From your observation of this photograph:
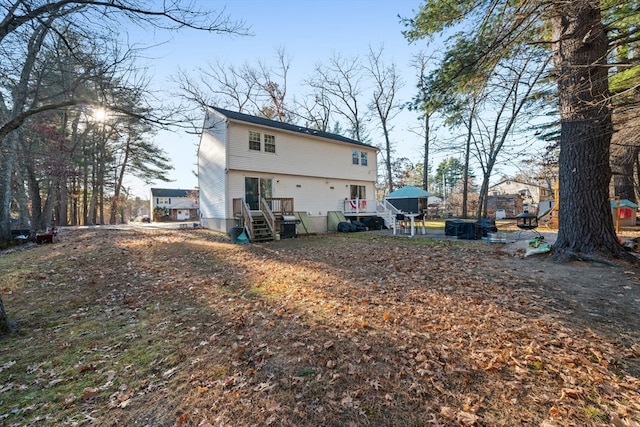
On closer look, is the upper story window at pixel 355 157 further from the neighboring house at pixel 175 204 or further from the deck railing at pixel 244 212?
the neighboring house at pixel 175 204

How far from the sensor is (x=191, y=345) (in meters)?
3.40

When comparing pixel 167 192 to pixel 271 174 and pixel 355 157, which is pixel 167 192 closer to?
pixel 271 174

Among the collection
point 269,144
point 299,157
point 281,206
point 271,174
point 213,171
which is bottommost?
point 281,206

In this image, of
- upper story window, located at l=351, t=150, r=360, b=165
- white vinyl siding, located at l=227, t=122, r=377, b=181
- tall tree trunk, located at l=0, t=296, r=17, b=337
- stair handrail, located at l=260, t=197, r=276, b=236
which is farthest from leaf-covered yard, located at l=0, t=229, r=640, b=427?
upper story window, located at l=351, t=150, r=360, b=165

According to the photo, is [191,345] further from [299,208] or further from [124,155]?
[124,155]

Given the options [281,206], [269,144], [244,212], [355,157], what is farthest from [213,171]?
[355,157]

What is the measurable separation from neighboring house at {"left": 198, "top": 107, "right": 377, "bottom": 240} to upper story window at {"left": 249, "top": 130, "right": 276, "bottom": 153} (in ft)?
0.17

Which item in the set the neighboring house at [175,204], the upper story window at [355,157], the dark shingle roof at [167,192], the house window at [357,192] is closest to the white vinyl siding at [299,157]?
the upper story window at [355,157]

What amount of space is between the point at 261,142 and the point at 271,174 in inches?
70.2

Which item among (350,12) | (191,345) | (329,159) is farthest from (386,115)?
(191,345)

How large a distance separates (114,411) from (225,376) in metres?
0.93

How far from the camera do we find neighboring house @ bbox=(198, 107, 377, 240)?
44.4 feet

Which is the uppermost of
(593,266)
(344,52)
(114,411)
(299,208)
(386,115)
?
(344,52)

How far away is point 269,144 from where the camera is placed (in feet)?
49.2
